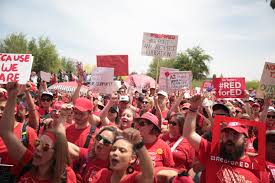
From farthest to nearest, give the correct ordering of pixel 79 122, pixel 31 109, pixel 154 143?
1. pixel 79 122
2. pixel 31 109
3. pixel 154 143

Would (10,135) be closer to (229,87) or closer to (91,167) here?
(91,167)

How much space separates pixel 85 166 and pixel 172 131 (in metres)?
1.66

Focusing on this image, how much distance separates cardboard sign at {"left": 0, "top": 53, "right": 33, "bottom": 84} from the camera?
4.38m

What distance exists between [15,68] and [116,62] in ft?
17.7

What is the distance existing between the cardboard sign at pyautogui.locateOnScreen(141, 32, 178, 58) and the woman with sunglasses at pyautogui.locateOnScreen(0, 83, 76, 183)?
7.47m

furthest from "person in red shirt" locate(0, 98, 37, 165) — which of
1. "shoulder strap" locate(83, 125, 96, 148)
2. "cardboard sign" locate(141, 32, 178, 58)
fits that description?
"cardboard sign" locate(141, 32, 178, 58)

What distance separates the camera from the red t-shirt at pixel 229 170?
364cm

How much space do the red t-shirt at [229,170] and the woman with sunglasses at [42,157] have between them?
5.00 feet

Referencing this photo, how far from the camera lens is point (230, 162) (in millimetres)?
3730

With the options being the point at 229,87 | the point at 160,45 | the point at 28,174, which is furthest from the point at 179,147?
the point at 160,45

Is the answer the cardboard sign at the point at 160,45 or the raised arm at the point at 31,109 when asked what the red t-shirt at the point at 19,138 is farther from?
the cardboard sign at the point at 160,45

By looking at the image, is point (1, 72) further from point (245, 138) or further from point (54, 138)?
point (245, 138)

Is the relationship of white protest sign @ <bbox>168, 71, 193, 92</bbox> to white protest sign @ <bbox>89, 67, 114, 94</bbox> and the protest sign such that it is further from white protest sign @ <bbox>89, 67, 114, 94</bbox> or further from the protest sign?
the protest sign

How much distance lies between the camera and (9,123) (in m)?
3.35
